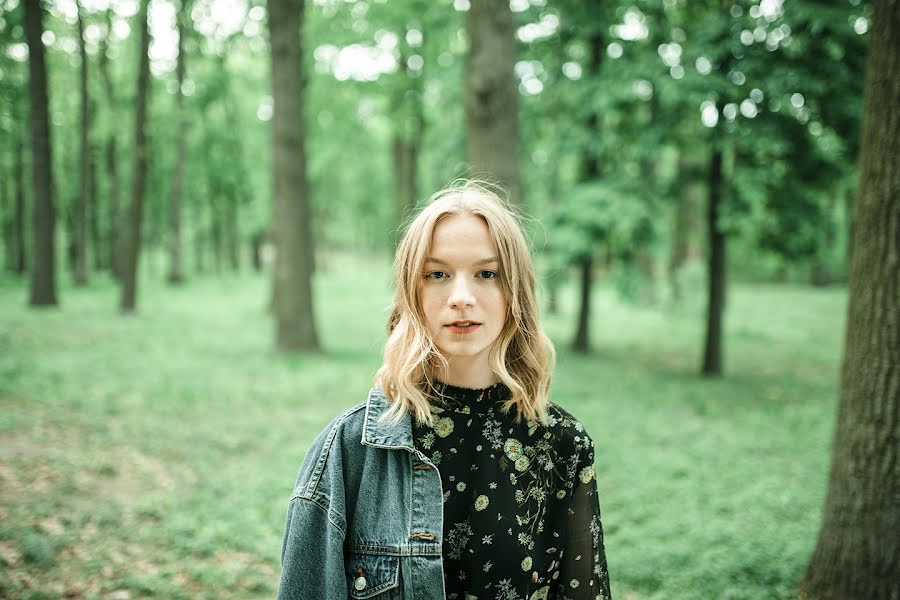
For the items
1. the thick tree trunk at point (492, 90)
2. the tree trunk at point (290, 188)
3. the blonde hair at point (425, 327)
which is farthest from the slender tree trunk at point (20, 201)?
the blonde hair at point (425, 327)

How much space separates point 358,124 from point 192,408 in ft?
45.5

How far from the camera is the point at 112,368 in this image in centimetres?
955

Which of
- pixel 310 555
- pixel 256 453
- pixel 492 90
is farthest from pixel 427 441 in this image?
pixel 256 453

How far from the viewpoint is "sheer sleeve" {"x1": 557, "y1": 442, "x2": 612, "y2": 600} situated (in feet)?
6.03

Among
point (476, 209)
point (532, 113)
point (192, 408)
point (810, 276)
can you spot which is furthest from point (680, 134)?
point (810, 276)

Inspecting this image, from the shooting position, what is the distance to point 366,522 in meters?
1.62

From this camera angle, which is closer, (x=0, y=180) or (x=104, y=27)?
(x=104, y=27)

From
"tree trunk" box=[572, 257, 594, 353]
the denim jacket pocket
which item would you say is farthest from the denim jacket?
"tree trunk" box=[572, 257, 594, 353]

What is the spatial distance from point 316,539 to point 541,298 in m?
1.02

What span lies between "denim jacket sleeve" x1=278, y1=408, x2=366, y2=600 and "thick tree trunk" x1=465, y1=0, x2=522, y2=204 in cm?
456

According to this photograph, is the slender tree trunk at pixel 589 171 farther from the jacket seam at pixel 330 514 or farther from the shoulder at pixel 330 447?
the jacket seam at pixel 330 514

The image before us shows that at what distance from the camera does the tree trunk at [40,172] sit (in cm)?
1302

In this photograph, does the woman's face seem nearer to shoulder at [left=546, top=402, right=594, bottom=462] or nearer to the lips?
the lips

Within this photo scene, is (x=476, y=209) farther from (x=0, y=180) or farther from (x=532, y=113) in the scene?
(x=0, y=180)
